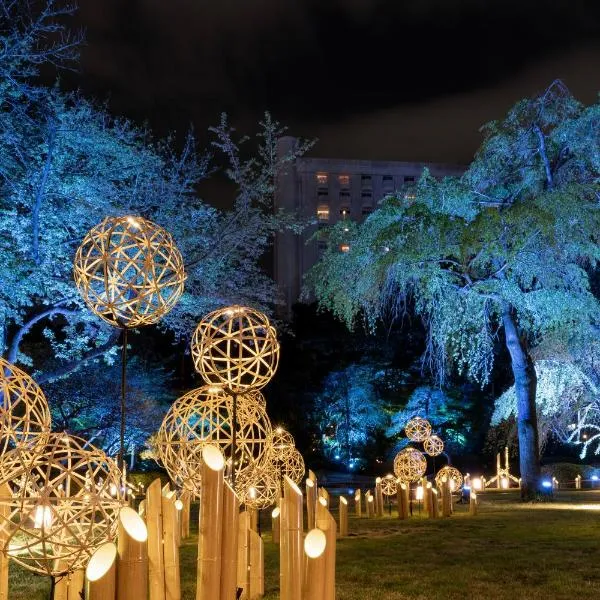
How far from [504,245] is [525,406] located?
173 inches

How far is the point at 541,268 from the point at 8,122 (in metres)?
10.3

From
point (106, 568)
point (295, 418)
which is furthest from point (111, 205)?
point (295, 418)

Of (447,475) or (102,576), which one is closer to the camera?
(102,576)

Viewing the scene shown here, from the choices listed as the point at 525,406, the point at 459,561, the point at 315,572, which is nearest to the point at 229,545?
the point at 315,572

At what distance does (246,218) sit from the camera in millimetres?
15672

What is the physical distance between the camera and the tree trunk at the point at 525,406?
17.3m

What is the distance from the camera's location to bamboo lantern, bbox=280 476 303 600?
3445 millimetres

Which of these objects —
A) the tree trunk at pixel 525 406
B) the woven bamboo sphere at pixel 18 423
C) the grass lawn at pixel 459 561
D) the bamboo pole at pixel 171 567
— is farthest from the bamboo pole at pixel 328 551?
the tree trunk at pixel 525 406

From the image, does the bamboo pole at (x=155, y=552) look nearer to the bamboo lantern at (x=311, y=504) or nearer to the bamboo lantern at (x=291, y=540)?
the bamboo lantern at (x=291, y=540)

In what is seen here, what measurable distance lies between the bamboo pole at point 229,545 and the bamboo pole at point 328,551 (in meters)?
0.39

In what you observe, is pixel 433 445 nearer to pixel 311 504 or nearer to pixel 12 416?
pixel 311 504

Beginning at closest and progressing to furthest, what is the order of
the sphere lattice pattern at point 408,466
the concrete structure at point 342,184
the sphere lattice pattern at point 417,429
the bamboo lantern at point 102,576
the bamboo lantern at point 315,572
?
1. the bamboo lantern at point 102,576
2. the bamboo lantern at point 315,572
3. the sphere lattice pattern at point 408,466
4. the sphere lattice pattern at point 417,429
5. the concrete structure at point 342,184

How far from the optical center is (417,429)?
56.2ft

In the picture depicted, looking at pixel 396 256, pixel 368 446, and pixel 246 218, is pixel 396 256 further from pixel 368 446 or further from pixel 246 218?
pixel 368 446
